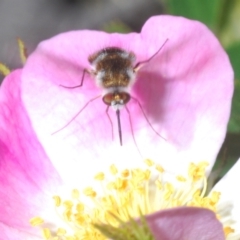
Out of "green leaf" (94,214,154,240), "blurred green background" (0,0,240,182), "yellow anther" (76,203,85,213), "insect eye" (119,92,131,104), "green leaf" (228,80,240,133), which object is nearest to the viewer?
"green leaf" (94,214,154,240)

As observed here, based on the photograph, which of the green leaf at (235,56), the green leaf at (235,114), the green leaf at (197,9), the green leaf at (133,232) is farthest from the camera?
the green leaf at (197,9)

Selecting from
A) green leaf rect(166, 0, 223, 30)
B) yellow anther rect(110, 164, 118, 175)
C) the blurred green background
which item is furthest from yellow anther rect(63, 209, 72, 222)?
the blurred green background

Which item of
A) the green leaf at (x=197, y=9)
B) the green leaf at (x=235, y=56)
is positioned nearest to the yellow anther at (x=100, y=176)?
the green leaf at (x=235, y=56)

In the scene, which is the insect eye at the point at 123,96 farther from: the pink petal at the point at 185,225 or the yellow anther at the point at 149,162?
the pink petal at the point at 185,225

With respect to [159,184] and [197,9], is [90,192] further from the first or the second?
[197,9]

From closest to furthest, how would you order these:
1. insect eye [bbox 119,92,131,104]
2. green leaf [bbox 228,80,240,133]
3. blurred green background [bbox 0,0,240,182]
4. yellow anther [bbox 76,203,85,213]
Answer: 1. insect eye [bbox 119,92,131,104]
2. yellow anther [bbox 76,203,85,213]
3. green leaf [bbox 228,80,240,133]
4. blurred green background [bbox 0,0,240,182]

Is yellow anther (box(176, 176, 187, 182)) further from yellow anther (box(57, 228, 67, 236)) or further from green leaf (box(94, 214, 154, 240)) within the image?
green leaf (box(94, 214, 154, 240))
